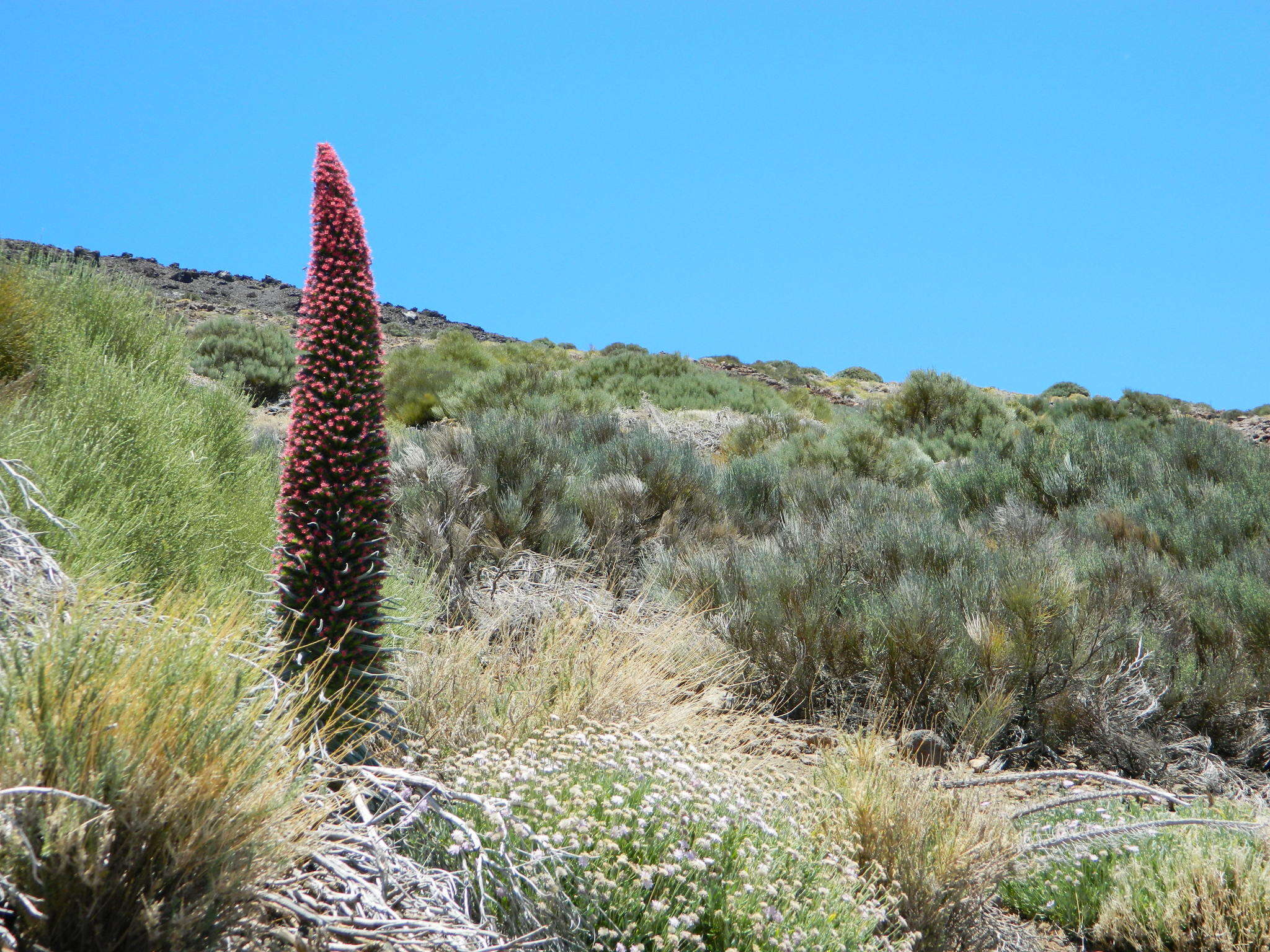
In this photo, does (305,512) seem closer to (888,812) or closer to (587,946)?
(587,946)

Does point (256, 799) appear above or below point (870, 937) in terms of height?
above

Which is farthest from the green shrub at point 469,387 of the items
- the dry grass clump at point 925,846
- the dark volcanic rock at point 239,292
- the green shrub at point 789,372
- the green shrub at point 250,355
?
the dark volcanic rock at point 239,292

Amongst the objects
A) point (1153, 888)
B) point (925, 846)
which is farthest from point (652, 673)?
point (1153, 888)

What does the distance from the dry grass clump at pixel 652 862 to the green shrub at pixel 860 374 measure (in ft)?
126

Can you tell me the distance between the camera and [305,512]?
126 inches

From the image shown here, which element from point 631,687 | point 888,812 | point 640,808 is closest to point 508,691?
point 631,687

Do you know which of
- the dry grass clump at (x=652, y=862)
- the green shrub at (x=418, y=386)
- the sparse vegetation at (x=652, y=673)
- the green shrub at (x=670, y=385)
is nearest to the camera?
the sparse vegetation at (x=652, y=673)

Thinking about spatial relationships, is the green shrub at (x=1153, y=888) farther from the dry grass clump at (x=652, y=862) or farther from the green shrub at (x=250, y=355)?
the green shrub at (x=250, y=355)

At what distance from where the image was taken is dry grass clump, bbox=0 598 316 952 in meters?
2.02

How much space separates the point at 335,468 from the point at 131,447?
3.18m

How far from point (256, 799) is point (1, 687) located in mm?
681

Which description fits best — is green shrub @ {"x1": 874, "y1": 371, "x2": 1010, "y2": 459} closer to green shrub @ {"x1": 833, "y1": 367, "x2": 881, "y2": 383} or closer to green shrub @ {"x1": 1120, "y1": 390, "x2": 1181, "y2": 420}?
green shrub @ {"x1": 1120, "y1": 390, "x2": 1181, "y2": 420}

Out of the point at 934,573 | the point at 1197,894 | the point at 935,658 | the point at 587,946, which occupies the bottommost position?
the point at 587,946

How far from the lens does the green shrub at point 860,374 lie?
41062 millimetres
